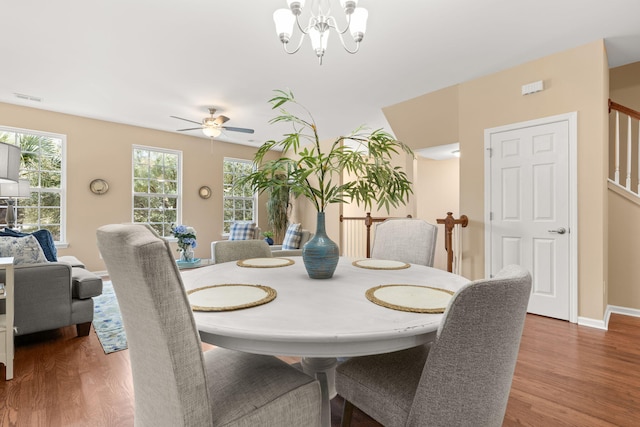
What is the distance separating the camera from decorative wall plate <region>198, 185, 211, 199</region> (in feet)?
20.0

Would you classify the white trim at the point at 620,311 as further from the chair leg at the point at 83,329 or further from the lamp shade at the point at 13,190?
the lamp shade at the point at 13,190

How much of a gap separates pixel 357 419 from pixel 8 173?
2492 millimetres

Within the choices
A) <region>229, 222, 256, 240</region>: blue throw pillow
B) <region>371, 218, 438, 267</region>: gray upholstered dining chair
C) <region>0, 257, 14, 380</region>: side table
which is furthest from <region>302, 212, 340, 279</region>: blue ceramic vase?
<region>229, 222, 256, 240</region>: blue throw pillow

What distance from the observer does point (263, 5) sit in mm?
2314

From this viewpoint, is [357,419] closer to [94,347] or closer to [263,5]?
[94,347]

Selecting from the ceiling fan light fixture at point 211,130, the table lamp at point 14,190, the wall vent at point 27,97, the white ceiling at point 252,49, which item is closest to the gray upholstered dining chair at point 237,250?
the white ceiling at point 252,49

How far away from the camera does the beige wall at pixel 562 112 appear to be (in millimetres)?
2766

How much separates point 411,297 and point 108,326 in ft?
9.40

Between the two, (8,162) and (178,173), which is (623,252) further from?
(178,173)

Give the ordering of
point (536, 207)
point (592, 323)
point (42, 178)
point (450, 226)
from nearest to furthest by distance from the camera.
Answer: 1. point (592, 323)
2. point (536, 207)
3. point (450, 226)
4. point (42, 178)

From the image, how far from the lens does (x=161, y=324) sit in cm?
70

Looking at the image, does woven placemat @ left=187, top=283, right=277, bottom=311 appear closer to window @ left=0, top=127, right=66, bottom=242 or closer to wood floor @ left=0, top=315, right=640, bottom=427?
wood floor @ left=0, top=315, right=640, bottom=427

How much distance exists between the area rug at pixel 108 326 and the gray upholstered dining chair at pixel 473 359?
204 cm

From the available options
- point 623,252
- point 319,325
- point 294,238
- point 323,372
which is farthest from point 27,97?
point 623,252
